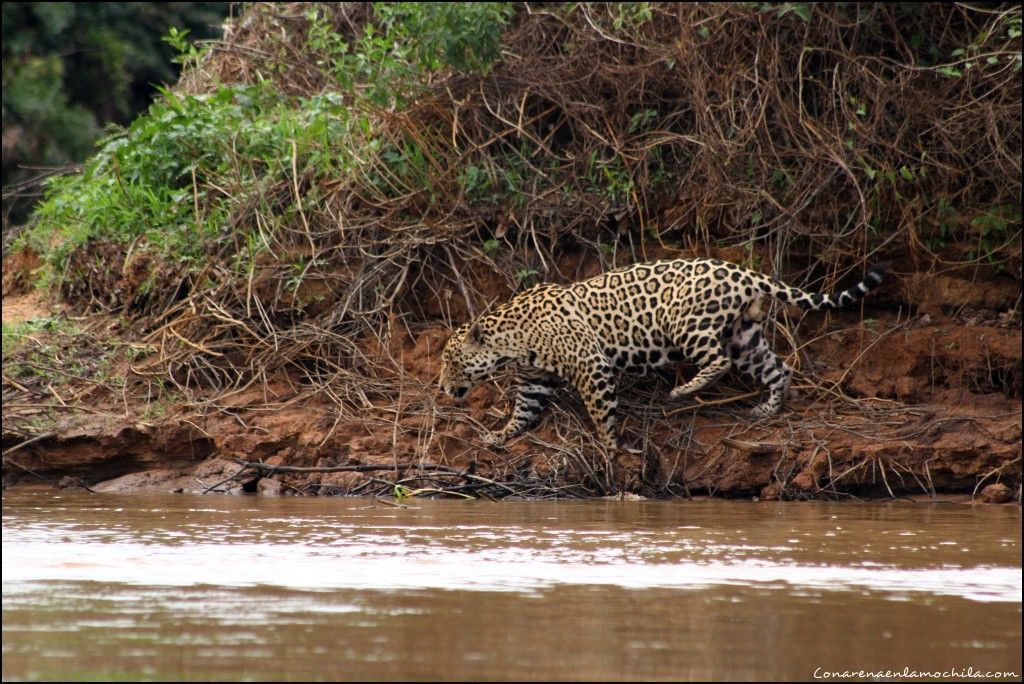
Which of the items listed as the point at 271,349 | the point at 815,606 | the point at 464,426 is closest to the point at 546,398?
the point at 464,426

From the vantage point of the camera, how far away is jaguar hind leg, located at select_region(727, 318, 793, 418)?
9.29m

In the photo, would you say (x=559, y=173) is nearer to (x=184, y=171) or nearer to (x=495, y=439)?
(x=495, y=439)

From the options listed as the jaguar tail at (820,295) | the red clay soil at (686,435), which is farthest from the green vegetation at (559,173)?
the jaguar tail at (820,295)

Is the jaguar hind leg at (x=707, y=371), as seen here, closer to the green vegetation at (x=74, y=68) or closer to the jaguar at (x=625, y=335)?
the jaguar at (x=625, y=335)

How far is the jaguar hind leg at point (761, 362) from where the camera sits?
366 inches

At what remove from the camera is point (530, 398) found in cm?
952

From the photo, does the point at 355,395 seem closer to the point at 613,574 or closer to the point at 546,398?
the point at 546,398

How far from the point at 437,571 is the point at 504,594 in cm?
63

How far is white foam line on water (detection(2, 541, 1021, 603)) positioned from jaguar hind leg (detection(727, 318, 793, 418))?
3461mm

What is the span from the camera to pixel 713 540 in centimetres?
659

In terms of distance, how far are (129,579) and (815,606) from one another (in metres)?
2.51

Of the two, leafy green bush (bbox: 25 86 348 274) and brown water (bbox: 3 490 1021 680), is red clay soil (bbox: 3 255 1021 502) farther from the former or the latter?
leafy green bush (bbox: 25 86 348 274)

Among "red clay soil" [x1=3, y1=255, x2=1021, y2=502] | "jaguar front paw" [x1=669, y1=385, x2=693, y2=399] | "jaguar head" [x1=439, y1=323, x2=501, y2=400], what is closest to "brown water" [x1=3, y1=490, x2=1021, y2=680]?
"red clay soil" [x1=3, y1=255, x2=1021, y2=502]

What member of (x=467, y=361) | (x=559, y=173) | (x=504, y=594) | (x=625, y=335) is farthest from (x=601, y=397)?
(x=504, y=594)
